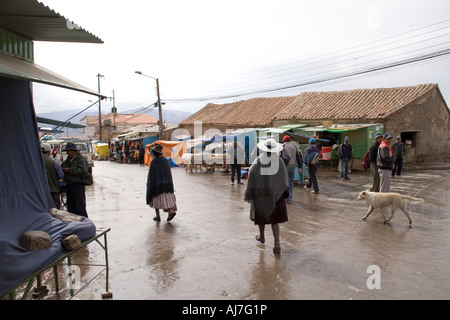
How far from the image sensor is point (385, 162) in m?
8.00

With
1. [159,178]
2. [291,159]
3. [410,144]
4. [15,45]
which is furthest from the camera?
[410,144]

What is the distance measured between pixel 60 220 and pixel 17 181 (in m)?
0.73

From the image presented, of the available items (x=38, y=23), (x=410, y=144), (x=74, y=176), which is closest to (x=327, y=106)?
(x=410, y=144)

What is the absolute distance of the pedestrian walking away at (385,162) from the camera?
25.9 ft

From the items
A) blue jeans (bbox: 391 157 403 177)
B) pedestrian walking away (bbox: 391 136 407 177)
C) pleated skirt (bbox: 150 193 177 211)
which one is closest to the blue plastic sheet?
pleated skirt (bbox: 150 193 177 211)

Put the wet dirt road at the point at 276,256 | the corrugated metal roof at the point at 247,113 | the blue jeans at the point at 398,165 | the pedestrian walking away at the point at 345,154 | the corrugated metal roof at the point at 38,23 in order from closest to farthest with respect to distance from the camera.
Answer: the wet dirt road at the point at 276,256, the corrugated metal roof at the point at 38,23, the pedestrian walking away at the point at 345,154, the blue jeans at the point at 398,165, the corrugated metal roof at the point at 247,113

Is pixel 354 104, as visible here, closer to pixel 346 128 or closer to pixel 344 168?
pixel 346 128

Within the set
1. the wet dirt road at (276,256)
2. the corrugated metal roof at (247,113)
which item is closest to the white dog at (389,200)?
the wet dirt road at (276,256)

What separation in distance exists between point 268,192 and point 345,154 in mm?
9421

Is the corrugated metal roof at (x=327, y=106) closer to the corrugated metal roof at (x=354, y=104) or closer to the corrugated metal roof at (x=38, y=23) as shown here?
the corrugated metal roof at (x=354, y=104)

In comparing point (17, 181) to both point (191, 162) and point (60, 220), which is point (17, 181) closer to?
point (60, 220)

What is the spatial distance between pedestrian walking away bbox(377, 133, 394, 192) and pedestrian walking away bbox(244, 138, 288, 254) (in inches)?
150

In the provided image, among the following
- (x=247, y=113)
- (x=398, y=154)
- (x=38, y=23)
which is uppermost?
(x=247, y=113)

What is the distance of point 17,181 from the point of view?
4.16m
